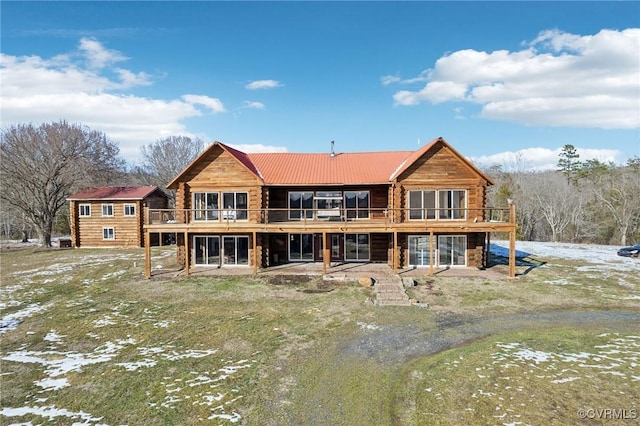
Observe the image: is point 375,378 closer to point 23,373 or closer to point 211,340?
point 211,340

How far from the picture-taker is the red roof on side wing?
2212cm

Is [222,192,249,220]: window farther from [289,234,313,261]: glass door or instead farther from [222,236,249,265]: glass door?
[289,234,313,261]: glass door

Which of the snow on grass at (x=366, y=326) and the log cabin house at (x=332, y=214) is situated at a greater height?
the log cabin house at (x=332, y=214)

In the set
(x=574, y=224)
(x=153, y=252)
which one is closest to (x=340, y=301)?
(x=153, y=252)

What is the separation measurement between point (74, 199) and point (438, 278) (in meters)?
29.8

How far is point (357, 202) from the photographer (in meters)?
22.4

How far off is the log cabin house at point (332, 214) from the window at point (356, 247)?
0.06 meters

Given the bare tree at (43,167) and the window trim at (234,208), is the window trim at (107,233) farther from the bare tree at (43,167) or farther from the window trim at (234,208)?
the window trim at (234,208)

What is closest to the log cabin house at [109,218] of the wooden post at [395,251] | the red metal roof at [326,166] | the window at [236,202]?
the red metal roof at [326,166]

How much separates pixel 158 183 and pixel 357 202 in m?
38.0

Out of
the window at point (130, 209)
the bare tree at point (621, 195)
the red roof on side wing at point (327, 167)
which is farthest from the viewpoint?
the bare tree at point (621, 195)

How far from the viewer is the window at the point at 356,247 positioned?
2239 centimetres

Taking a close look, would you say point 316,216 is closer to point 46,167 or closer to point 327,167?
point 327,167

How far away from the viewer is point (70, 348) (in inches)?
442
